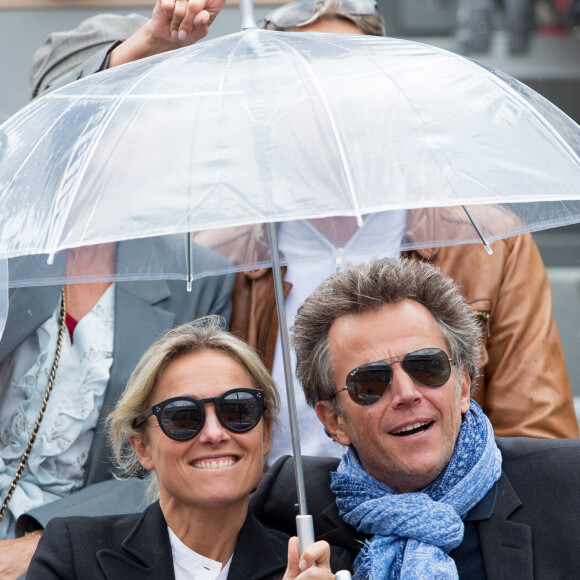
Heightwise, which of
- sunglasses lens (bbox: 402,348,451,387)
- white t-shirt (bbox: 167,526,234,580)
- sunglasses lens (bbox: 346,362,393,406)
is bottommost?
white t-shirt (bbox: 167,526,234,580)

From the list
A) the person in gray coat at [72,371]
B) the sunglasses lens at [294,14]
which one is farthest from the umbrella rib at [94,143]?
the sunglasses lens at [294,14]

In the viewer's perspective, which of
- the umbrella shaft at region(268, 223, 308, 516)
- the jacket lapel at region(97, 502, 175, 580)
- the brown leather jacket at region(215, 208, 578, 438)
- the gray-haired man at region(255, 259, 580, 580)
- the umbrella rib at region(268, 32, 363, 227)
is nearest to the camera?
the umbrella rib at region(268, 32, 363, 227)

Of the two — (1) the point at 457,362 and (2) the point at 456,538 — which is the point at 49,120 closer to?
(1) the point at 457,362

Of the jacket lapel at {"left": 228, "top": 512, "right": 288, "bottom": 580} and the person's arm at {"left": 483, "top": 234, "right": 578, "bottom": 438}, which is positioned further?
the person's arm at {"left": 483, "top": 234, "right": 578, "bottom": 438}

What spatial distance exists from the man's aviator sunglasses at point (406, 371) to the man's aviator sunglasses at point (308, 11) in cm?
145

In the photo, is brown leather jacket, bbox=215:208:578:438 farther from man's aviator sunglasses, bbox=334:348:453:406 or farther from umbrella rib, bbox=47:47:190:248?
umbrella rib, bbox=47:47:190:248

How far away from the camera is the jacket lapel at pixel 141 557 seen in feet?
8.52

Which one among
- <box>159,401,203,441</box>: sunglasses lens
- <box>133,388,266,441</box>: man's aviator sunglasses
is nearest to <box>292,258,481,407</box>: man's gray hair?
<box>133,388,266,441</box>: man's aviator sunglasses

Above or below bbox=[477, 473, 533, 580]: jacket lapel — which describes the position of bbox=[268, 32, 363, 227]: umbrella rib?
above

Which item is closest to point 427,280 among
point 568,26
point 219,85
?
point 219,85

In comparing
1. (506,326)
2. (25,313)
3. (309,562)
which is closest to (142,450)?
(25,313)

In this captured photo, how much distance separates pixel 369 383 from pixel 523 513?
51 centimetres

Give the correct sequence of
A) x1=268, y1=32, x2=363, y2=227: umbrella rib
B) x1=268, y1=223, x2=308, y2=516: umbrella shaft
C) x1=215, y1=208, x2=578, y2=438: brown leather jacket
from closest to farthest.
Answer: x1=268, y1=32, x2=363, y2=227: umbrella rib
x1=268, y1=223, x2=308, y2=516: umbrella shaft
x1=215, y1=208, x2=578, y2=438: brown leather jacket

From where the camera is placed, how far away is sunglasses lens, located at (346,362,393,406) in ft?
8.21
